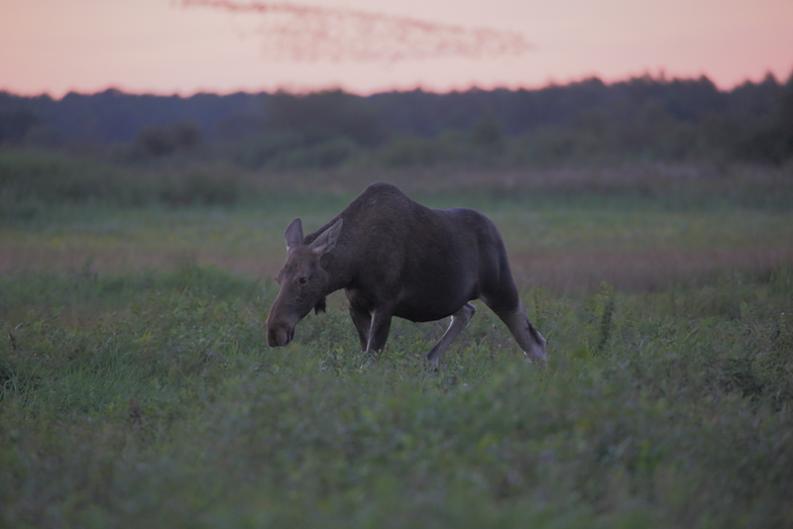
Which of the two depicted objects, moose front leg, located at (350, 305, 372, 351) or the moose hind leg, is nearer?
the moose hind leg

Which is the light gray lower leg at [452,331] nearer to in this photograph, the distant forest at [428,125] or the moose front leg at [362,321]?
the moose front leg at [362,321]

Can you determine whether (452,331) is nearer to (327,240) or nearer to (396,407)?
(327,240)

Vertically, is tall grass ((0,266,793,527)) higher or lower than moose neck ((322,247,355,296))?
lower

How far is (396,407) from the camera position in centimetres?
603

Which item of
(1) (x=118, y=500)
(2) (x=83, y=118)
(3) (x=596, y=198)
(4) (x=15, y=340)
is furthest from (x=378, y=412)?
(2) (x=83, y=118)

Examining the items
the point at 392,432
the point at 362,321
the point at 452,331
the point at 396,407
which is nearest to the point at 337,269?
the point at 362,321

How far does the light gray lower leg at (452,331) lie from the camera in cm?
958

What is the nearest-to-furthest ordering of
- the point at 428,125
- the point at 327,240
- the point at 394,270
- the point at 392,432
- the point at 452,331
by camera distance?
the point at 392,432 → the point at 327,240 → the point at 394,270 → the point at 452,331 → the point at 428,125

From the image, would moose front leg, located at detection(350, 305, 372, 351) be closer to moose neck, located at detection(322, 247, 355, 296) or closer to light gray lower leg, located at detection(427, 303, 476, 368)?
moose neck, located at detection(322, 247, 355, 296)

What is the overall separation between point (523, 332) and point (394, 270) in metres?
1.69

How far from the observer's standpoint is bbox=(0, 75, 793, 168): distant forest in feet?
143

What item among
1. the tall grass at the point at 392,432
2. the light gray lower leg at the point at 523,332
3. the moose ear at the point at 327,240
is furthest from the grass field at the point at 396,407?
the moose ear at the point at 327,240

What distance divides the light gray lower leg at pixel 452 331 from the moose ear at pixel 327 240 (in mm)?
1507

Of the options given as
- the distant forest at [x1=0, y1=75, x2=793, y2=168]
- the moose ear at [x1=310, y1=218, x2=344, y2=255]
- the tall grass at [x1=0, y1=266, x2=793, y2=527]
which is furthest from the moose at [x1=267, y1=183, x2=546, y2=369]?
the distant forest at [x1=0, y1=75, x2=793, y2=168]
